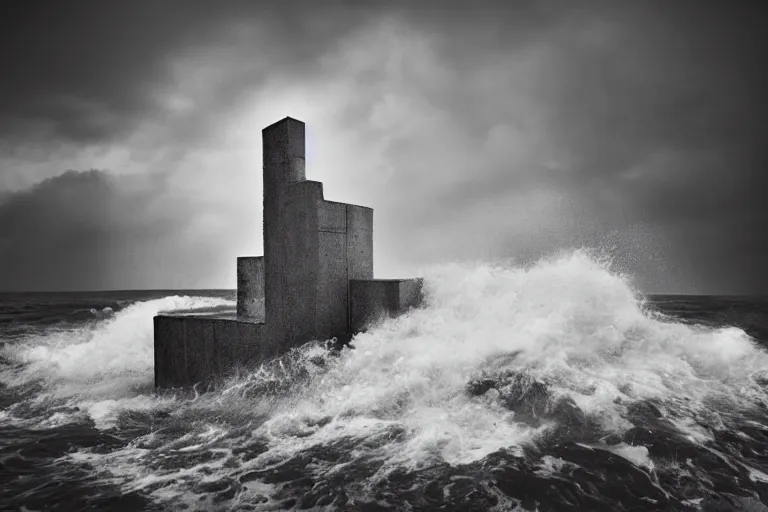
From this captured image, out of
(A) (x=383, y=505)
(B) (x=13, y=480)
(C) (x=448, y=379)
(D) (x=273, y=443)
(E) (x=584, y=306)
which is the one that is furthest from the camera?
(E) (x=584, y=306)

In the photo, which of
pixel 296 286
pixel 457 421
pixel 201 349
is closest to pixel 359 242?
pixel 296 286

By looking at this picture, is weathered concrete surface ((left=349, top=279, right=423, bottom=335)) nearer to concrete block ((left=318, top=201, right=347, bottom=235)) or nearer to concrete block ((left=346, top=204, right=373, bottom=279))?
concrete block ((left=346, top=204, right=373, bottom=279))

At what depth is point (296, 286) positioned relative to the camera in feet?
23.1

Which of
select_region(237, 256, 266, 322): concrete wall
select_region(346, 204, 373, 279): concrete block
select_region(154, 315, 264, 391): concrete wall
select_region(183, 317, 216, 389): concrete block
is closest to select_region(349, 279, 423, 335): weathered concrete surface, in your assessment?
select_region(346, 204, 373, 279): concrete block

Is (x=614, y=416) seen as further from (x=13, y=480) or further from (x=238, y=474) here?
(x=13, y=480)

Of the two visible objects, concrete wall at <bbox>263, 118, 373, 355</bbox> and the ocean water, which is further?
concrete wall at <bbox>263, 118, 373, 355</bbox>

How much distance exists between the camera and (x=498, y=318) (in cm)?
703

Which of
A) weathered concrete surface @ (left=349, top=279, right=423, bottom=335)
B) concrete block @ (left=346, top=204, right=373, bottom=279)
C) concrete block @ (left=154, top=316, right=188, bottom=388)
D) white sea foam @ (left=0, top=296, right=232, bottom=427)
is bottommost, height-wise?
white sea foam @ (left=0, top=296, right=232, bottom=427)

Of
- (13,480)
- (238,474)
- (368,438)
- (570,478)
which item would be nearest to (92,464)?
(13,480)

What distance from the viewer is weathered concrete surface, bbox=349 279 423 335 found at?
22.7 feet

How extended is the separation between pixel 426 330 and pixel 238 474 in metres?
3.39

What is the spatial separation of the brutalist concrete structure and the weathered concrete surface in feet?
0.05

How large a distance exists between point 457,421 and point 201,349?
4739mm

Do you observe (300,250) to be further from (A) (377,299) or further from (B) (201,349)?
(B) (201,349)
